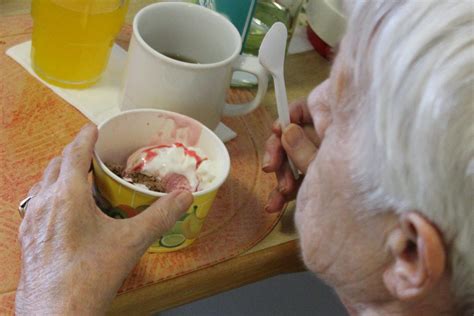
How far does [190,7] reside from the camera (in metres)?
0.77

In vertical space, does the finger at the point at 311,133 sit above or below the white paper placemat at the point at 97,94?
above

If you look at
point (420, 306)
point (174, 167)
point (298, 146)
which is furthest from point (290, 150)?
point (420, 306)

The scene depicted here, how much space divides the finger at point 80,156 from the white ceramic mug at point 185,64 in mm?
114

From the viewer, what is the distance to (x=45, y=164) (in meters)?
0.71

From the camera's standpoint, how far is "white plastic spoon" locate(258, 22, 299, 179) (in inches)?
28.7

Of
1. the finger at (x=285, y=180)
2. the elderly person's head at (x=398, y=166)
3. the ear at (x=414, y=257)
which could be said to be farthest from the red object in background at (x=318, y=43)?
the ear at (x=414, y=257)

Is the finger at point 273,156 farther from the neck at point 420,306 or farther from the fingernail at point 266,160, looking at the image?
the neck at point 420,306

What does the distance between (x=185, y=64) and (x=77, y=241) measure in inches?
8.4

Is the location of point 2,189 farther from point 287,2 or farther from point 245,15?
point 287,2

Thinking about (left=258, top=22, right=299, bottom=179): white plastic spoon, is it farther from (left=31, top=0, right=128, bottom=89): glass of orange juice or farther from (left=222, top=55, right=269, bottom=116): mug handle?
(left=31, top=0, right=128, bottom=89): glass of orange juice

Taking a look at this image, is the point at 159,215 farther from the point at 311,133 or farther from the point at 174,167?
the point at 311,133

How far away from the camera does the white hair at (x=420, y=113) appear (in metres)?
0.43

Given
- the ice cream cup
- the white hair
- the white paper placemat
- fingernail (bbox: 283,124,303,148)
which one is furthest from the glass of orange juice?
the white hair

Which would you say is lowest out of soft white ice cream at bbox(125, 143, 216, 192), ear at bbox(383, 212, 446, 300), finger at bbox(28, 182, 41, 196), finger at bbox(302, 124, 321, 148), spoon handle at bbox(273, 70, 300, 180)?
finger at bbox(28, 182, 41, 196)
